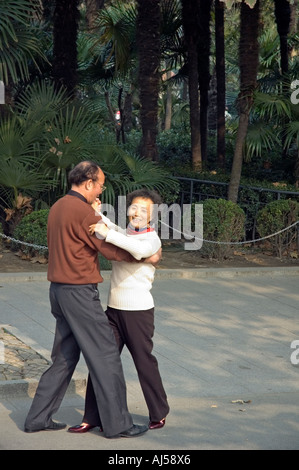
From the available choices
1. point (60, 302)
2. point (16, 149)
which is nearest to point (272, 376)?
point (60, 302)

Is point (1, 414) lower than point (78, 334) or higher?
lower

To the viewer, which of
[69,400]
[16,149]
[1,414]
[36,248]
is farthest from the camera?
[16,149]

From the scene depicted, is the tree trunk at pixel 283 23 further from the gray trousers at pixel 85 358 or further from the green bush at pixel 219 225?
the gray trousers at pixel 85 358

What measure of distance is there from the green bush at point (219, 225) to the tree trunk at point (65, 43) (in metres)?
4.31

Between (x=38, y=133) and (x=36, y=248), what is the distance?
2.05 m

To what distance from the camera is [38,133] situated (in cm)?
1336

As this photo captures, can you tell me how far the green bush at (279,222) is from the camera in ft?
43.7

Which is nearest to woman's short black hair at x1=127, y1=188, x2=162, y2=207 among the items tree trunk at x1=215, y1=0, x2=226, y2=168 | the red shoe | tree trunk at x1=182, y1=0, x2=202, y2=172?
the red shoe

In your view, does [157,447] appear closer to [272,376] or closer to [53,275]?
[53,275]

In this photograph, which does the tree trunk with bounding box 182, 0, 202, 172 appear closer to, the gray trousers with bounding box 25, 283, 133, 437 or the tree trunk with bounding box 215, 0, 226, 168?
the tree trunk with bounding box 215, 0, 226, 168

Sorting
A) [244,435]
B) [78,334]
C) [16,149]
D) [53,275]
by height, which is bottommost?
[244,435]

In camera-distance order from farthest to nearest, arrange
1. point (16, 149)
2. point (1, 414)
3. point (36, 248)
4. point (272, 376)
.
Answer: point (16, 149) < point (36, 248) < point (272, 376) < point (1, 414)

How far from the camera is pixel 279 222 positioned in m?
13.3

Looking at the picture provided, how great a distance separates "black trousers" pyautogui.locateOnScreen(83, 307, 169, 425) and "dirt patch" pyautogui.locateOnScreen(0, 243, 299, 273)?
19.7 ft
